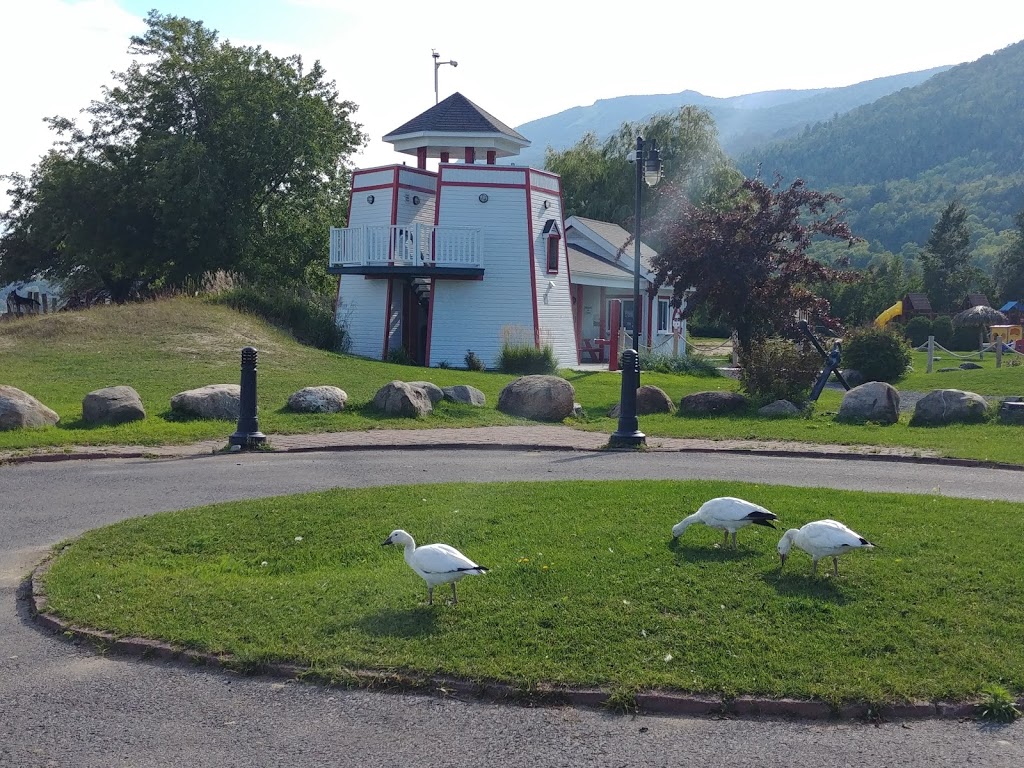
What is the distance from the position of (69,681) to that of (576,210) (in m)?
52.9

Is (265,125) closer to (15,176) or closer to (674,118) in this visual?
(15,176)

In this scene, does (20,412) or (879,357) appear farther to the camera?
(879,357)

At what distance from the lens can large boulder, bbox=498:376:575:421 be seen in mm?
18891

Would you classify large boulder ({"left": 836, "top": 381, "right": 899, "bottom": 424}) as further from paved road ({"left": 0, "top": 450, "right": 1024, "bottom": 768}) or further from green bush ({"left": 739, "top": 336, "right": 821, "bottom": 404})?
paved road ({"left": 0, "top": 450, "right": 1024, "bottom": 768})

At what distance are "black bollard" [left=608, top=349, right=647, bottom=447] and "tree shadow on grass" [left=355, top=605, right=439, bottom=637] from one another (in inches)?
370

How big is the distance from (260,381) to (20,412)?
607 cm

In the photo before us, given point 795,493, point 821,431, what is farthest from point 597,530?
point 821,431

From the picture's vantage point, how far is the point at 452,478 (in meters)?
11.9

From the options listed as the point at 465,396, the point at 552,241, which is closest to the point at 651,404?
the point at 465,396

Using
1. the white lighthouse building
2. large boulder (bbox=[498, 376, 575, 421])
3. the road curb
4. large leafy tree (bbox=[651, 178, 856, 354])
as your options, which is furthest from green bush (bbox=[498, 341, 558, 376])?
the road curb

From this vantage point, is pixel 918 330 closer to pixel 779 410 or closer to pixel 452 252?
pixel 452 252

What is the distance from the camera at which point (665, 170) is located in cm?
5697

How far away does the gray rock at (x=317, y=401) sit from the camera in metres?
18.1

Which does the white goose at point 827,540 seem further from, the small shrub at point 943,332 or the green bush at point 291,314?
the small shrub at point 943,332
